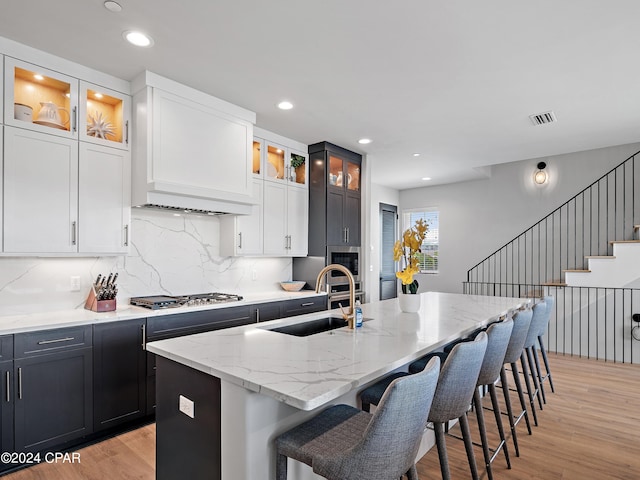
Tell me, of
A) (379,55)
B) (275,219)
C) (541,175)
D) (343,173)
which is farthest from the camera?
(541,175)

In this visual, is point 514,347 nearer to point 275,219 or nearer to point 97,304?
point 275,219

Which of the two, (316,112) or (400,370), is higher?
(316,112)

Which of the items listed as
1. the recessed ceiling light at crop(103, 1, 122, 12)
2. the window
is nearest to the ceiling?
the recessed ceiling light at crop(103, 1, 122, 12)

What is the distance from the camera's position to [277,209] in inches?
177

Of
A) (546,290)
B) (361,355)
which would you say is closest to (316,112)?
(361,355)

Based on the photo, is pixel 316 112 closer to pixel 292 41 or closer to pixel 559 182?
pixel 292 41

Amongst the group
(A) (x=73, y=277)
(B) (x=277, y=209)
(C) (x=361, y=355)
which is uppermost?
(B) (x=277, y=209)

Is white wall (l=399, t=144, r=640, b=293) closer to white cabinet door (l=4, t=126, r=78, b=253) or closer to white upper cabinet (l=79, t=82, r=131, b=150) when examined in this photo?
white upper cabinet (l=79, t=82, r=131, b=150)

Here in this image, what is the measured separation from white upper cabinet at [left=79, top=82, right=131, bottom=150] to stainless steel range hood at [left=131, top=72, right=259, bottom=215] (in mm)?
83

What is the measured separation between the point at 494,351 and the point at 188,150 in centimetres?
279

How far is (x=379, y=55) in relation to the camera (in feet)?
8.89

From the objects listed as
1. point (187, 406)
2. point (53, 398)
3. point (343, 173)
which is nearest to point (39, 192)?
point (53, 398)

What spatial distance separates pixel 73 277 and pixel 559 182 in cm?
677

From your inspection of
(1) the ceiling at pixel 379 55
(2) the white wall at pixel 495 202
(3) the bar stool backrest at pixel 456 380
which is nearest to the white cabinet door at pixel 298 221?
(1) the ceiling at pixel 379 55
